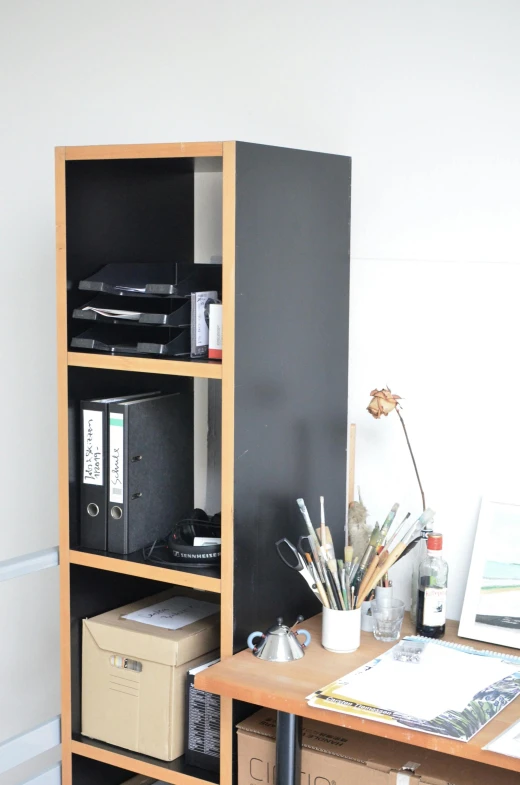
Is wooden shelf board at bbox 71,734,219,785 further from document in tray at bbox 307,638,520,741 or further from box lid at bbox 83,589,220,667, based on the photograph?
document in tray at bbox 307,638,520,741

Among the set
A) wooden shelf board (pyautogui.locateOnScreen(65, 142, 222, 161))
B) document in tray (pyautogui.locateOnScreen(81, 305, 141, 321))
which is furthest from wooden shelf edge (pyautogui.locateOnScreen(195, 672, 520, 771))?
wooden shelf board (pyautogui.locateOnScreen(65, 142, 222, 161))

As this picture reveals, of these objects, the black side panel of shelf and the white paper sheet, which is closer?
the white paper sheet

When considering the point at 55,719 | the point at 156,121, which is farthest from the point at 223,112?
the point at 55,719

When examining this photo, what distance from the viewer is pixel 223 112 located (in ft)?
7.48

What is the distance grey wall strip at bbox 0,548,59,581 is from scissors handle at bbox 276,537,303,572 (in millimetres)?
513

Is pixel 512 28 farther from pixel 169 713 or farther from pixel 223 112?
pixel 169 713

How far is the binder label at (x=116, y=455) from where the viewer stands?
1.96 meters

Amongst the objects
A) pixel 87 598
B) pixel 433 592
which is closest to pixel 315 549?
pixel 433 592

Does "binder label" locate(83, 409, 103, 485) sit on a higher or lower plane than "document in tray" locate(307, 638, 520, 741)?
higher

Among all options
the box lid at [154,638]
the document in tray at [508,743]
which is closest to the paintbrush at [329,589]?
the box lid at [154,638]

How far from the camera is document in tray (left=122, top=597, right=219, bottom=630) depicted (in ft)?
6.64

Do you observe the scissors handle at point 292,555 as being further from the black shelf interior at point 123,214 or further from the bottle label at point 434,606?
the black shelf interior at point 123,214

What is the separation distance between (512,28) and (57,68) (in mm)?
1284

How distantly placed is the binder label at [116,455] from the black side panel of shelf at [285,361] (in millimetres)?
312
